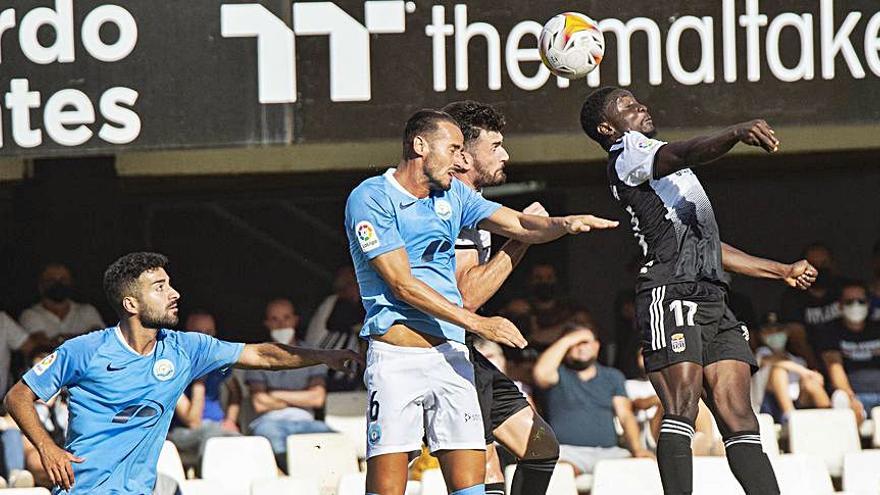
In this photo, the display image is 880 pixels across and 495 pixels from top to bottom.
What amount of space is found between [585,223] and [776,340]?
18.6 ft

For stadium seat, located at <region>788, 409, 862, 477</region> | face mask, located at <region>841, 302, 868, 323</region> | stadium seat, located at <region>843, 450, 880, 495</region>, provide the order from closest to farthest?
stadium seat, located at <region>843, 450, 880, 495</region> → stadium seat, located at <region>788, 409, 862, 477</region> → face mask, located at <region>841, 302, 868, 323</region>

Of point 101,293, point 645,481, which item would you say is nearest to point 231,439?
point 645,481

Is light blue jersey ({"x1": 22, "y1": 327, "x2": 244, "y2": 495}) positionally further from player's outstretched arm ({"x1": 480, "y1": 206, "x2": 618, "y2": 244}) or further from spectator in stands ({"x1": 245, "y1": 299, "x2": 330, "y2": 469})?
spectator in stands ({"x1": 245, "y1": 299, "x2": 330, "y2": 469})

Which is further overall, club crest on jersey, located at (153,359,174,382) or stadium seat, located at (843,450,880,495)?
stadium seat, located at (843,450,880,495)

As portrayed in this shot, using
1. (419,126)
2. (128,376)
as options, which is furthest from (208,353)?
(419,126)

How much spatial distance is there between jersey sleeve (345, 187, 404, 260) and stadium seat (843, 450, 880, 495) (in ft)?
13.1

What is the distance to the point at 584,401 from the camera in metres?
10.0

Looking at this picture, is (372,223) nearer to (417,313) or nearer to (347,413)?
(417,313)

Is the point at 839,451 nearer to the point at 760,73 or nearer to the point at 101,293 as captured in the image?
the point at 760,73

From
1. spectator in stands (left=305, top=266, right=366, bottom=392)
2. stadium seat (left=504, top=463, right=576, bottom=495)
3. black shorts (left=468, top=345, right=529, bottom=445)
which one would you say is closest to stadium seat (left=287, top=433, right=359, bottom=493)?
spectator in stands (left=305, top=266, right=366, bottom=392)

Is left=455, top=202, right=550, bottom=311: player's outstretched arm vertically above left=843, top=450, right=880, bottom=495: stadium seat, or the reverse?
left=455, top=202, right=550, bottom=311: player's outstretched arm

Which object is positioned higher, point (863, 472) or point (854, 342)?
point (854, 342)

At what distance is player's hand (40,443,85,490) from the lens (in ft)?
20.6

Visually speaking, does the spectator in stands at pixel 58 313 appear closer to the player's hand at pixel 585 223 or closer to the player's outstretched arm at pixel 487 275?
the player's outstretched arm at pixel 487 275
